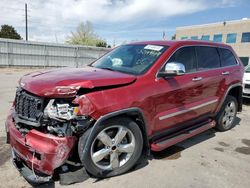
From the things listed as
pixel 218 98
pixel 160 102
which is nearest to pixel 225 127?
pixel 218 98

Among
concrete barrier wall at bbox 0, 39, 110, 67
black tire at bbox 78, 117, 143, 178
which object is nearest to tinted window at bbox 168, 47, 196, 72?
black tire at bbox 78, 117, 143, 178

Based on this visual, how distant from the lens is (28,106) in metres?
3.19

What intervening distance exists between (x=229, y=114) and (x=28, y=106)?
14.2ft

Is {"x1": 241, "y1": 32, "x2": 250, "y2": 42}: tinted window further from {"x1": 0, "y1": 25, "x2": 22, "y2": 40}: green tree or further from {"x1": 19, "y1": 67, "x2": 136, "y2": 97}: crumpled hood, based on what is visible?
{"x1": 19, "y1": 67, "x2": 136, "y2": 97}: crumpled hood

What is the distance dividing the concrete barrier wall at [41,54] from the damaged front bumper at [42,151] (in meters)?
21.1

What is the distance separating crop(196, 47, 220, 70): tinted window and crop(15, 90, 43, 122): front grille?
2.87 m

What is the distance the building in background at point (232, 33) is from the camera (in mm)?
40531

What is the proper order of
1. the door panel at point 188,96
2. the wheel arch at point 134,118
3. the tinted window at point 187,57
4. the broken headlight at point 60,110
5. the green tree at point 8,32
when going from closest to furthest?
the broken headlight at point 60,110 < the wheel arch at point 134,118 < the door panel at point 188,96 < the tinted window at point 187,57 < the green tree at point 8,32

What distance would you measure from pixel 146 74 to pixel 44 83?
1391 millimetres

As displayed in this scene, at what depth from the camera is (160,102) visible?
148 inches

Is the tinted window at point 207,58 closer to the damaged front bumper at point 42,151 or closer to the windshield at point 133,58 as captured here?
the windshield at point 133,58

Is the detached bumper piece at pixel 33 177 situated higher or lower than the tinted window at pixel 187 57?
lower

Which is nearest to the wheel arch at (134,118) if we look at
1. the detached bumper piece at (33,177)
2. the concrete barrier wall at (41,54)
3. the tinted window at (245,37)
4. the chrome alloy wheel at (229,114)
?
the detached bumper piece at (33,177)

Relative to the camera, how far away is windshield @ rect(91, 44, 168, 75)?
12.8 feet
